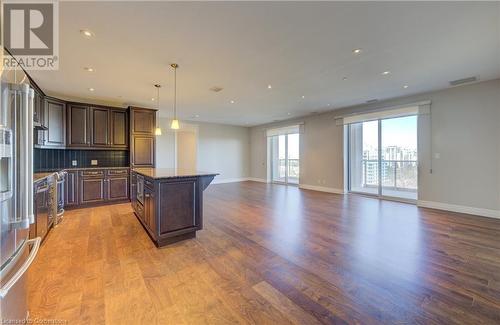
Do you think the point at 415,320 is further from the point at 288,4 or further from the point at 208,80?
the point at 208,80

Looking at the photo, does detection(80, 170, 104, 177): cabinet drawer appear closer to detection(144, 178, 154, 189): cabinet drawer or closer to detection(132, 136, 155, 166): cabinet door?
detection(132, 136, 155, 166): cabinet door

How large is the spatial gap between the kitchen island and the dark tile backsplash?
125 inches

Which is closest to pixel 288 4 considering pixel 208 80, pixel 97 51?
pixel 208 80

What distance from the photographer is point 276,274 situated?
2195 millimetres

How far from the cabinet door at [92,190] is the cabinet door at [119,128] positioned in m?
1.02

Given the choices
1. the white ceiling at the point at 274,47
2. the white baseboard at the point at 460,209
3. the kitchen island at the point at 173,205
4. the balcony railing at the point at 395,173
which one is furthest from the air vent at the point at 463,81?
the kitchen island at the point at 173,205

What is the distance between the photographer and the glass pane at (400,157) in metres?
5.46

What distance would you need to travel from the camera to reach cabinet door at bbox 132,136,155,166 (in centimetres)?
565

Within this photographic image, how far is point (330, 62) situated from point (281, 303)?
333cm

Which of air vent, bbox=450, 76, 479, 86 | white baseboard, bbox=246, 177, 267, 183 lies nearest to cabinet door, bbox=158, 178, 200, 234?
air vent, bbox=450, 76, 479, 86

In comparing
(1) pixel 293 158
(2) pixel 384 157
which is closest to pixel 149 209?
(2) pixel 384 157

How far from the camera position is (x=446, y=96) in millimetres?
4758

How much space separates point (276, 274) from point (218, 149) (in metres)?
7.69

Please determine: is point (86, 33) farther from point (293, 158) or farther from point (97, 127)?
point (293, 158)
